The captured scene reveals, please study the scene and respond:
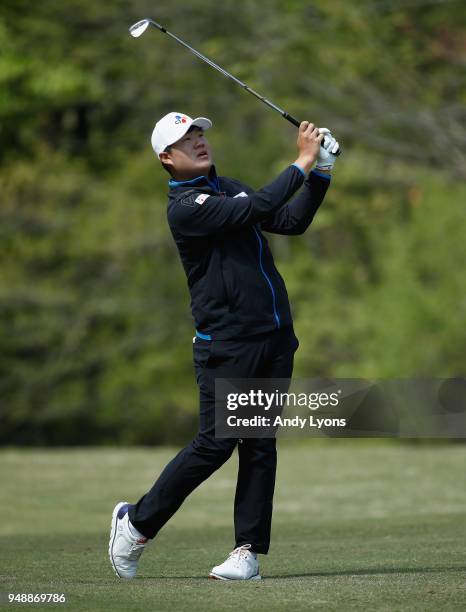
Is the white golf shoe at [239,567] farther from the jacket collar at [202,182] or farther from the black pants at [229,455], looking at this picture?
the jacket collar at [202,182]

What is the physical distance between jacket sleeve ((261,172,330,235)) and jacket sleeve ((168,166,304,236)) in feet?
1.09

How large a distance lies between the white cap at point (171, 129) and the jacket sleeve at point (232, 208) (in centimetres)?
34

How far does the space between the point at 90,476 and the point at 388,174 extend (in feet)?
45.6

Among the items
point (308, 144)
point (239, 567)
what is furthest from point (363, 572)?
point (308, 144)

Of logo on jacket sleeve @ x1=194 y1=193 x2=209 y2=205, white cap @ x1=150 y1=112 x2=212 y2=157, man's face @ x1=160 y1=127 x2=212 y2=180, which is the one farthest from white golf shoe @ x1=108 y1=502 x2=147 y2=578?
white cap @ x1=150 y1=112 x2=212 y2=157

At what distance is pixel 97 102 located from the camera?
113 feet

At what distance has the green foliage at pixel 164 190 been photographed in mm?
25453

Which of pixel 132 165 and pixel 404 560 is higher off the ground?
pixel 132 165

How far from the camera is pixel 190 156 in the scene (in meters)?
6.41

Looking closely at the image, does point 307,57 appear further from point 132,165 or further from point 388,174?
point 132,165

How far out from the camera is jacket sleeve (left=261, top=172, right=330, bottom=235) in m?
6.55

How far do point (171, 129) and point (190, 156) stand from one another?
16 cm

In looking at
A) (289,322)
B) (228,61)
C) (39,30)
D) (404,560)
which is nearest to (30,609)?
(289,322)

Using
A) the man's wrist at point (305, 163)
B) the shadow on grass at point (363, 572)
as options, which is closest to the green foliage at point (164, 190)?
the man's wrist at point (305, 163)
